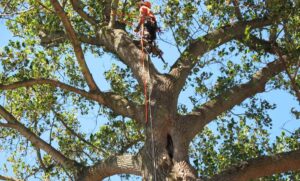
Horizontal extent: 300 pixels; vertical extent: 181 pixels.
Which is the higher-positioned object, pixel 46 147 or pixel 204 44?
pixel 204 44

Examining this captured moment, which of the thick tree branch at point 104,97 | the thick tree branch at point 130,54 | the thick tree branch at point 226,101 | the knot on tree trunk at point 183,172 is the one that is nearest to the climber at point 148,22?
the thick tree branch at point 130,54

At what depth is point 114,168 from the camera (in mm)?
6996

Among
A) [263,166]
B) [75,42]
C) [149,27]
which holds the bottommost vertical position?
[263,166]

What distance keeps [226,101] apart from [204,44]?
3.72 feet

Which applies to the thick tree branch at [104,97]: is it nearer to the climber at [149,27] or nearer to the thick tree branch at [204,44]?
the thick tree branch at [204,44]

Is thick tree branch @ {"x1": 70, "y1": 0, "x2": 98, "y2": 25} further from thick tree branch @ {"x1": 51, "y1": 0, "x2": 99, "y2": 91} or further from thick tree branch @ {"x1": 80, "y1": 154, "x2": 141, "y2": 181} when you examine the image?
thick tree branch @ {"x1": 80, "y1": 154, "x2": 141, "y2": 181}

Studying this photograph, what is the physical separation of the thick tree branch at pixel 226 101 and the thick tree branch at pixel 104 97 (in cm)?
80

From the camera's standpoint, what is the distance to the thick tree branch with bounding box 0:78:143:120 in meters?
7.48

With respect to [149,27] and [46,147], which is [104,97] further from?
[149,27]

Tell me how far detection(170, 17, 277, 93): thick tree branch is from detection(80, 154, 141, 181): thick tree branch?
1370 mm

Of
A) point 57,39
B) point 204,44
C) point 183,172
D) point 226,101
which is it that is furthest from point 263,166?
point 57,39

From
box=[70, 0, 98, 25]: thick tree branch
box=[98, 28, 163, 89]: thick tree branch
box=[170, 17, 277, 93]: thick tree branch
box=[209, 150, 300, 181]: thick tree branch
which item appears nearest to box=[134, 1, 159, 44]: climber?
box=[98, 28, 163, 89]: thick tree branch

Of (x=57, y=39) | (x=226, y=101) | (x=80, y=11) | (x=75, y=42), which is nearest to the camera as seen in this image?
(x=75, y=42)

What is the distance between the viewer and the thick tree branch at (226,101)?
23.4 ft
